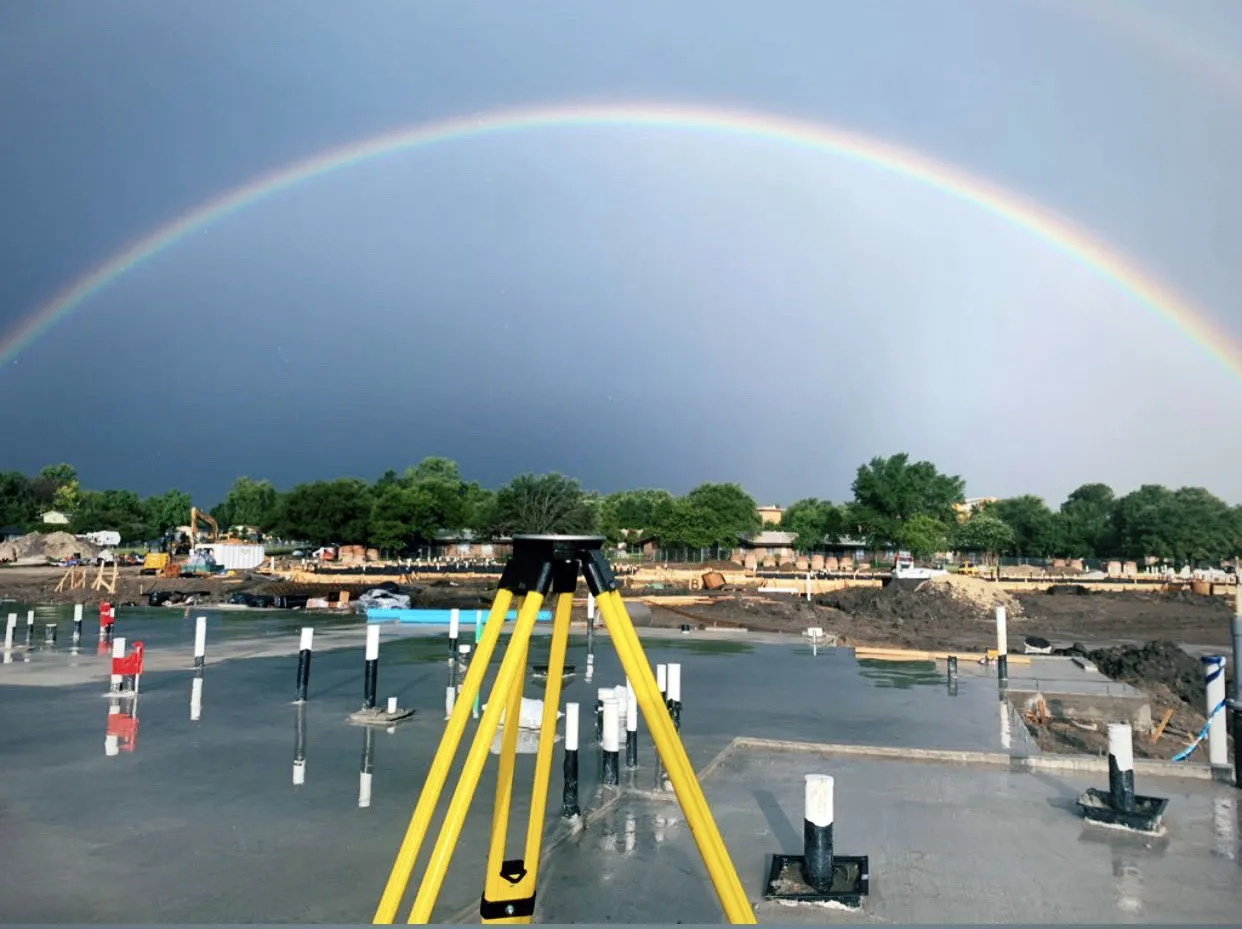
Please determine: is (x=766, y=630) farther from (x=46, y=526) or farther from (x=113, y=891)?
(x=46, y=526)

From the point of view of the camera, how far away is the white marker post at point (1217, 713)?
1154 cm

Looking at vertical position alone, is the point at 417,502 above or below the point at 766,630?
above

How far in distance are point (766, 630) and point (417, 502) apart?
215 feet

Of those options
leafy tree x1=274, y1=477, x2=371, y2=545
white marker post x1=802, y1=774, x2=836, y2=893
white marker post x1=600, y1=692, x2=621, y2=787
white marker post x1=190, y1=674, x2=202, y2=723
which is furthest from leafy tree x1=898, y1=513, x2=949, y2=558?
white marker post x1=802, y1=774, x2=836, y2=893

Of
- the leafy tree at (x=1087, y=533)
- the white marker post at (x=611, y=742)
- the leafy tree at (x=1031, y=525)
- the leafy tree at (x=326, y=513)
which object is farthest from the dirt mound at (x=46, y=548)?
the leafy tree at (x=1087, y=533)

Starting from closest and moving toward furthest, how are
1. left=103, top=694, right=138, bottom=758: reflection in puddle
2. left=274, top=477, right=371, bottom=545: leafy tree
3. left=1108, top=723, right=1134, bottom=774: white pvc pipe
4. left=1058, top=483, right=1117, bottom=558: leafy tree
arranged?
left=1108, top=723, right=1134, bottom=774: white pvc pipe, left=103, top=694, right=138, bottom=758: reflection in puddle, left=274, top=477, right=371, bottom=545: leafy tree, left=1058, top=483, right=1117, bottom=558: leafy tree

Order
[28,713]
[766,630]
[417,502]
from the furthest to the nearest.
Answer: [417,502]
[766,630]
[28,713]

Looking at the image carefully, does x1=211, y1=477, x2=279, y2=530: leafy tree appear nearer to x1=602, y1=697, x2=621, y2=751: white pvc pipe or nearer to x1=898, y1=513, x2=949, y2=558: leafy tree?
x1=898, y1=513, x2=949, y2=558: leafy tree

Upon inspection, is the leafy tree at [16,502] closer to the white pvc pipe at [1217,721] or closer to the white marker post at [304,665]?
the white marker post at [304,665]

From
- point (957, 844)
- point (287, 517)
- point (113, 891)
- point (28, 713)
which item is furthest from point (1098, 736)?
point (287, 517)

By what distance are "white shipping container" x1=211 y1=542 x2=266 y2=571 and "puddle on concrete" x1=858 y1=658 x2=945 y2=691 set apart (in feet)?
224

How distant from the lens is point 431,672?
21188 mm

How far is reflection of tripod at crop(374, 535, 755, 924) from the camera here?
12.0ft

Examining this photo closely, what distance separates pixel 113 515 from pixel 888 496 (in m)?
109
